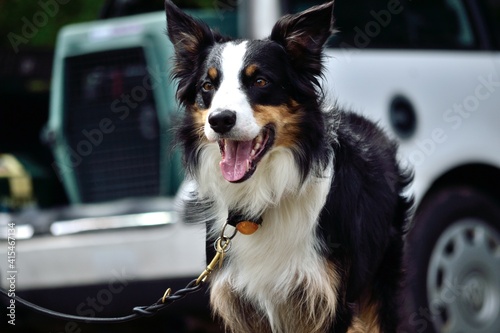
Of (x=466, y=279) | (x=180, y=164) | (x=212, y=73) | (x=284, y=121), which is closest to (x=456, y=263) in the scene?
(x=466, y=279)

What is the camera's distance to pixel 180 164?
609 centimetres

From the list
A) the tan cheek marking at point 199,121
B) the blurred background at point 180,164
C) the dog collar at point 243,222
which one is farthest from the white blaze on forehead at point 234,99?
the blurred background at point 180,164

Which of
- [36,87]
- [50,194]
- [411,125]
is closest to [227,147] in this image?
[411,125]

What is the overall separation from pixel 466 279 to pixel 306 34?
8.17 ft

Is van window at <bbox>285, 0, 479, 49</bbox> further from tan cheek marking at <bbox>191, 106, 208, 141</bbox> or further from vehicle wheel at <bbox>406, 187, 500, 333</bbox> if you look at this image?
tan cheek marking at <bbox>191, 106, 208, 141</bbox>

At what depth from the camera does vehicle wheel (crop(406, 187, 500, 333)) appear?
5895 mm

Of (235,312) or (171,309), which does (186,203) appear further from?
(171,309)

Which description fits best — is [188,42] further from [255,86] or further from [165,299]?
[165,299]

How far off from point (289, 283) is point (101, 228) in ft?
6.94

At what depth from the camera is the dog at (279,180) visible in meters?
4.06

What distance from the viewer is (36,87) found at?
8898mm

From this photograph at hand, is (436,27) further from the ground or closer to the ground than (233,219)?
further from the ground

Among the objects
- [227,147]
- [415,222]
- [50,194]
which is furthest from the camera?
[50,194]

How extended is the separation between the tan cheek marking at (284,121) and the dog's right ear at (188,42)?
0.38m
